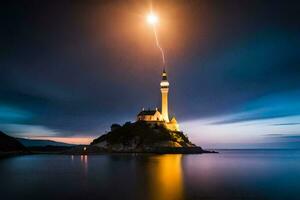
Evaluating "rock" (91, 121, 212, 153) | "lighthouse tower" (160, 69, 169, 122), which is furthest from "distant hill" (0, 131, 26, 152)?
"lighthouse tower" (160, 69, 169, 122)

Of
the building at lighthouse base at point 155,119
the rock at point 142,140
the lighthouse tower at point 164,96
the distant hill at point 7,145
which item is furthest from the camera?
the lighthouse tower at point 164,96

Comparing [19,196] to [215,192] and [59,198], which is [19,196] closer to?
[59,198]

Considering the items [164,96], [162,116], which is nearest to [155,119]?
[162,116]

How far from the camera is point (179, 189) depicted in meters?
38.8

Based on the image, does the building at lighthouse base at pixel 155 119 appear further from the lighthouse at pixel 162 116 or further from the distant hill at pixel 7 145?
the distant hill at pixel 7 145

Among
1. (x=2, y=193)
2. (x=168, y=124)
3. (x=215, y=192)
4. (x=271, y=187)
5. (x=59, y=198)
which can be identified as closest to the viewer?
(x=59, y=198)

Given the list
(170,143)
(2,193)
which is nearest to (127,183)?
(2,193)

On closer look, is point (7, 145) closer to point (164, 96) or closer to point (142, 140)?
point (142, 140)

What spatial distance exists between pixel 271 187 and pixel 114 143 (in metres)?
110

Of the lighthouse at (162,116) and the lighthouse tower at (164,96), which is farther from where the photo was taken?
the lighthouse tower at (164,96)

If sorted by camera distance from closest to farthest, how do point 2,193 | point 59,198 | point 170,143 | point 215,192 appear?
point 59,198, point 2,193, point 215,192, point 170,143

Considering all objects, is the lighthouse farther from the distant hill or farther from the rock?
the distant hill

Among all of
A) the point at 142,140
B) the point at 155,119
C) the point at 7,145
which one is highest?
the point at 155,119

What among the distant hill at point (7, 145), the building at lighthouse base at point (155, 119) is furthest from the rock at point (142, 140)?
the distant hill at point (7, 145)
